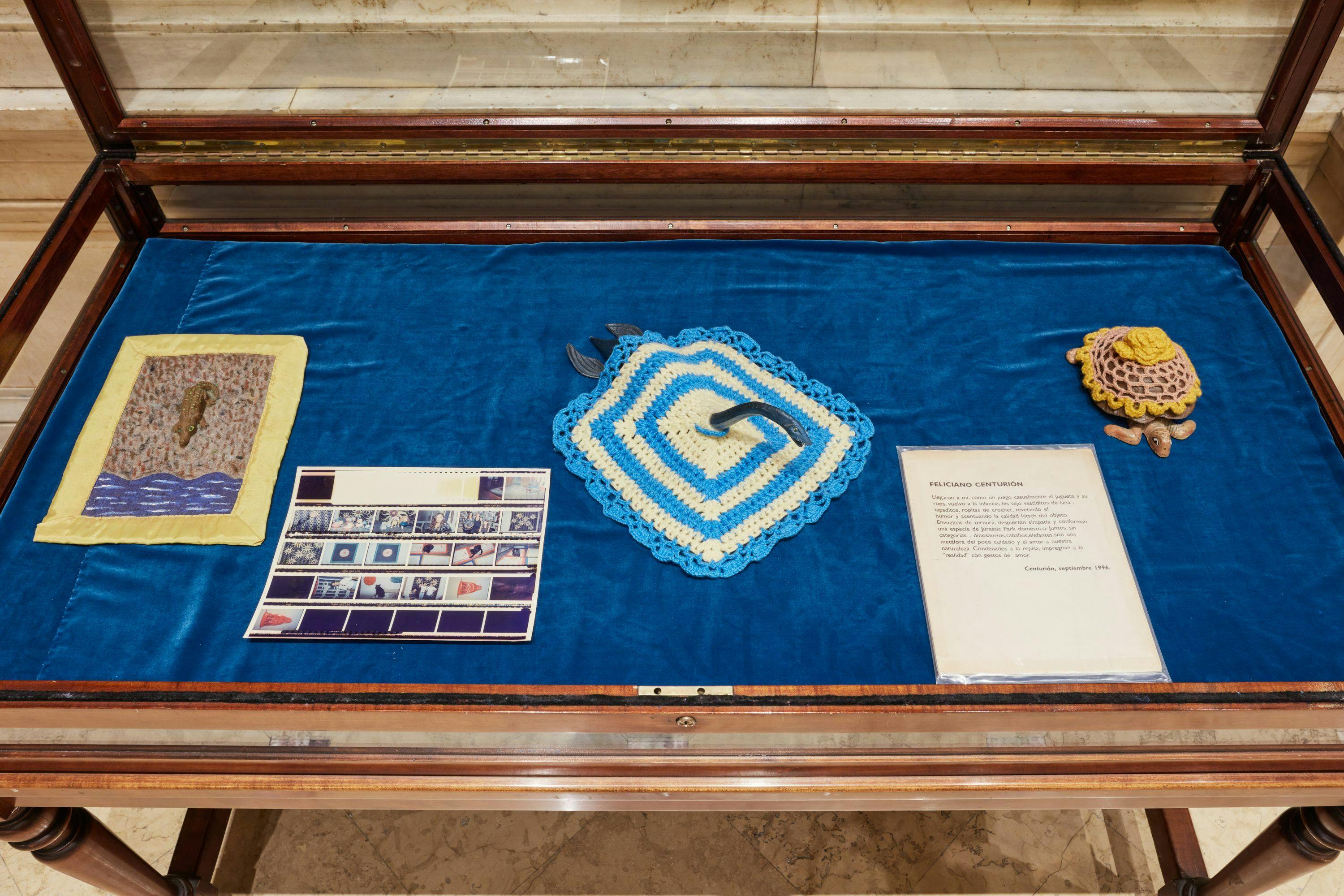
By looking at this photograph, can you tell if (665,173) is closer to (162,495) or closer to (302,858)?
(162,495)

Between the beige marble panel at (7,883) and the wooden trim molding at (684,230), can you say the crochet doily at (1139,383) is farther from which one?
the beige marble panel at (7,883)

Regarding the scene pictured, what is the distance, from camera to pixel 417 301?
1.83 m

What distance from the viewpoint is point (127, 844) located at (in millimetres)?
1906

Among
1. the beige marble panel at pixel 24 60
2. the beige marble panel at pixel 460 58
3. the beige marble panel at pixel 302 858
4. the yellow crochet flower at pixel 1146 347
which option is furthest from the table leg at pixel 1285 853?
the beige marble panel at pixel 24 60

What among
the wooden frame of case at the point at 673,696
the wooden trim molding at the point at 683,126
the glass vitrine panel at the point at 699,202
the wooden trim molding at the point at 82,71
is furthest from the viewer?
the glass vitrine panel at the point at 699,202

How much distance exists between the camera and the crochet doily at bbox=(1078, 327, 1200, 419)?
5.32 ft

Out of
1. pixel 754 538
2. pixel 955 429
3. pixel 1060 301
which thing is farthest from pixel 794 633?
pixel 1060 301

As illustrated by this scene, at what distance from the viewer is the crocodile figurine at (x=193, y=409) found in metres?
1.61

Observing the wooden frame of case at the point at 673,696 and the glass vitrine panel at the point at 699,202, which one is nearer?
the wooden frame of case at the point at 673,696

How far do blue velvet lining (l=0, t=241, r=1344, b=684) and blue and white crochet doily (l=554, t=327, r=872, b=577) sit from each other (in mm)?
44

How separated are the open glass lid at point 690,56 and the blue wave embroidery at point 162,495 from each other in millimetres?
771

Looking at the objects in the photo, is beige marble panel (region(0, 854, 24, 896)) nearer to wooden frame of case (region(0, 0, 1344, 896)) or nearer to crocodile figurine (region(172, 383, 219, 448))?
wooden frame of case (region(0, 0, 1344, 896))

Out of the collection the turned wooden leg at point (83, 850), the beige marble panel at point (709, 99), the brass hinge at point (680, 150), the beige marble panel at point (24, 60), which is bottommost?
the turned wooden leg at point (83, 850)

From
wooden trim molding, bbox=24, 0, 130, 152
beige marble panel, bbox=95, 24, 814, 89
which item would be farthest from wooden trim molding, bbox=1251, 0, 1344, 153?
wooden trim molding, bbox=24, 0, 130, 152
